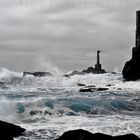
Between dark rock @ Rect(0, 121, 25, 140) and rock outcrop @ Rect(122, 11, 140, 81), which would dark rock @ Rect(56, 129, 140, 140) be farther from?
rock outcrop @ Rect(122, 11, 140, 81)

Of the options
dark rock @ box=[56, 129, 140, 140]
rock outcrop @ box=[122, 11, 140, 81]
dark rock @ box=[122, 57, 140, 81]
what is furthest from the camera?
rock outcrop @ box=[122, 11, 140, 81]

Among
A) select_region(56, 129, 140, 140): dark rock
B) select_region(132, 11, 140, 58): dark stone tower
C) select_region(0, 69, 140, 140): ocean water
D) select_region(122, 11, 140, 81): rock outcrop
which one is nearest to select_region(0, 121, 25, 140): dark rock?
select_region(0, 69, 140, 140): ocean water

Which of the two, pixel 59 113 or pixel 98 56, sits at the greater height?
pixel 98 56

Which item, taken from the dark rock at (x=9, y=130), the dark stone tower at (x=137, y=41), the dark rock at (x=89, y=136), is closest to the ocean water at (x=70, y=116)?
the dark rock at (x=9, y=130)

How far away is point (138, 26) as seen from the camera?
51.5m

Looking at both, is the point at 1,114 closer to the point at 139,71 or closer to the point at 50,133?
the point at 50,133

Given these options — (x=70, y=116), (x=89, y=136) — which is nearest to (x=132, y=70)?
(x=70, y=116)

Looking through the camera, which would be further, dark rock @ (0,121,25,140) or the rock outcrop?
the rock outcrop

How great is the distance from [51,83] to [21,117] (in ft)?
111

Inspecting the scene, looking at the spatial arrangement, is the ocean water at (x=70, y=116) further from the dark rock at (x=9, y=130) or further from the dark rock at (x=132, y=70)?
the dark rock at (x=132, y=70)

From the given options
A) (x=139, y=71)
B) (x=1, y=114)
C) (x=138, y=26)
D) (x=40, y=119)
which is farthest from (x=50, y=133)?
(x=138, y=26)

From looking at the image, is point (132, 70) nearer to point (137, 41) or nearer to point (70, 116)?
point (137, 41)

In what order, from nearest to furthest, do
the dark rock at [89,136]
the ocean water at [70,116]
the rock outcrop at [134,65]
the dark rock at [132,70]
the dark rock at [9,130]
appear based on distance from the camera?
the dark rock at [89,136], the dark rock at [9,130], the ocean water at [70,116], the dark rock at [132,70], the rock outcrop at [134,65]

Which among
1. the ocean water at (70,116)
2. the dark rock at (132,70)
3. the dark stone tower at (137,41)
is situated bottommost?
the ocean water at (70,116)
